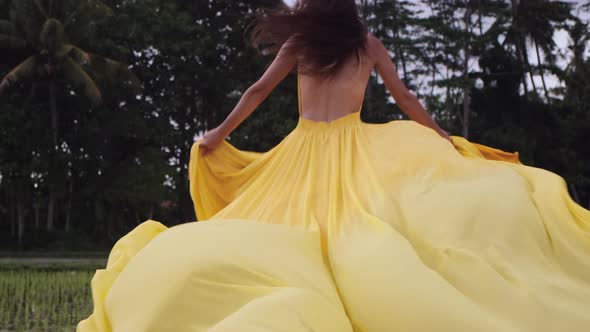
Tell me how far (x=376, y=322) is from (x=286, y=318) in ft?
1.24

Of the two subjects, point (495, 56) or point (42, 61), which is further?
point (495, 56)

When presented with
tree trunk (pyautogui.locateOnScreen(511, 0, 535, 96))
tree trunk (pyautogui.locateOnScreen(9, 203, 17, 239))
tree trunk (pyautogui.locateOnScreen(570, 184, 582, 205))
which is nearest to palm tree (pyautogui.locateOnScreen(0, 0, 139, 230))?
tree trunk (pyautogui.locateOnScreen(9, 203, 17, 239))

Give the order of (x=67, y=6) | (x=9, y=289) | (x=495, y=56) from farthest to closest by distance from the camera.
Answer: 1. (x=495, y=56)
2. (x=67, y=6)
3. (x=9, y=289)

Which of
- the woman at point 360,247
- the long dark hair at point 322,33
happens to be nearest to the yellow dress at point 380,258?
the woman at point 360,247

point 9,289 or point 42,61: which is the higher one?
point 42,61

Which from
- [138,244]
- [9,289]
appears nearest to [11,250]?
[9,289]

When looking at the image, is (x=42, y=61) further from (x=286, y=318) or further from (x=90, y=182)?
(x=286, y=318)

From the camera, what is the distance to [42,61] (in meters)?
21.0

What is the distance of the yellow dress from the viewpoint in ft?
7.57

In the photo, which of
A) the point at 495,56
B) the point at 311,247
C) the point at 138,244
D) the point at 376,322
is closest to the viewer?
the point at 376,322

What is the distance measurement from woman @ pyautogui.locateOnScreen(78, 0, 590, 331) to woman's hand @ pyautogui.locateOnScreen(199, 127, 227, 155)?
37 centimetres

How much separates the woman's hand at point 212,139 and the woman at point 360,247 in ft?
1.20

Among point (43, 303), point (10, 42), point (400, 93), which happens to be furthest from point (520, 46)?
point (400, 93)

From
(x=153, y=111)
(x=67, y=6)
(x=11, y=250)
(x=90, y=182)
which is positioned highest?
(x=67, y=6)
